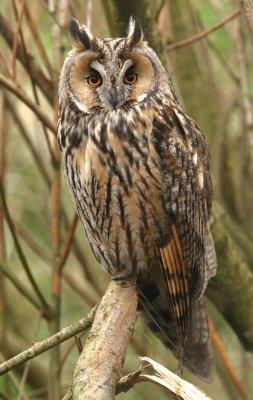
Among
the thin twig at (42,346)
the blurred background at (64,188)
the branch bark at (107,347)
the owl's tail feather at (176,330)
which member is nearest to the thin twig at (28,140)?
the blurred background at (64,188)

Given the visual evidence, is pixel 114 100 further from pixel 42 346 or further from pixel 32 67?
pixel 42 346

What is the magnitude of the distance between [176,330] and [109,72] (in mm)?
994

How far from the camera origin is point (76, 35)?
291cm

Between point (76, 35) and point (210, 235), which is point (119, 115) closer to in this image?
point (76, 35)

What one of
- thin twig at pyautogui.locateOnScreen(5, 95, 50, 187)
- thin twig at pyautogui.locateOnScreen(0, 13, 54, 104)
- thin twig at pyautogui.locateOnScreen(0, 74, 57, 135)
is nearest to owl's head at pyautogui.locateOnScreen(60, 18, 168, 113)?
thin twig at pyautogui.locateOnScreen(0, 74, 57, 135)

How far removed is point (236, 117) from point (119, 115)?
225cm

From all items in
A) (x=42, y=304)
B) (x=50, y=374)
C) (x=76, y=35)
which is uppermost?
(x=76, y=35)

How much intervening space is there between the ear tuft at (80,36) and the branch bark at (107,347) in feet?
2.63

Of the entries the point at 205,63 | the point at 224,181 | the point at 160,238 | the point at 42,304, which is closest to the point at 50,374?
the point at 42,304

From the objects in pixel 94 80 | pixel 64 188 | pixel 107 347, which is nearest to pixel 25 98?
pixel 94 80

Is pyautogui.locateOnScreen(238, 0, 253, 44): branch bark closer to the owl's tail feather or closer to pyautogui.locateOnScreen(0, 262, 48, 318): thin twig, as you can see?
the owl's tail feather

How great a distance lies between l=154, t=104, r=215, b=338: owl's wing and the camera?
116 inches

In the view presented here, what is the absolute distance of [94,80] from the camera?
9.64ft

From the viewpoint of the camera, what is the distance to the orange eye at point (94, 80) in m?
2.92
